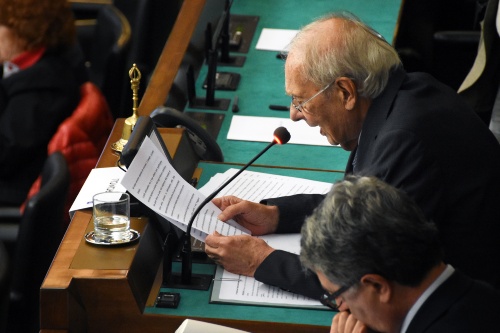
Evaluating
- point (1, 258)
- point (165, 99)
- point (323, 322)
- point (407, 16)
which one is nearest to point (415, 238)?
point (323, 322)

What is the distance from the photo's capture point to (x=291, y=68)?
273cm

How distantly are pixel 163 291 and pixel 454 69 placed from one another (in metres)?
2.85

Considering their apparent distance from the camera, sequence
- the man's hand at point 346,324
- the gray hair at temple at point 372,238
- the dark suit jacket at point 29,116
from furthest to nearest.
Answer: the dark suit jacket at point 29,116
the man's hand at point 346,324
the gray hair at temple at point 372,238

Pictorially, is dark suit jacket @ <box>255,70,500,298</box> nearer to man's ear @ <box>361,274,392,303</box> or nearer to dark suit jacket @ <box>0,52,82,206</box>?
man's ear @ <box>361,274,392,303</box>

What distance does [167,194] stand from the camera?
2689 millimetres

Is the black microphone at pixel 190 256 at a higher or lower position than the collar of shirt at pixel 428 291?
lower

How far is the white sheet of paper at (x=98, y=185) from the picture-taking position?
110 inches

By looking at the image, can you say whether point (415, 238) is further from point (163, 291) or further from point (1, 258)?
point (1, 258)

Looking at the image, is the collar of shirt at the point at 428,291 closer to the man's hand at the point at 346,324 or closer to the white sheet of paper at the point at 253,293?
the man's hand at the point at 346,324

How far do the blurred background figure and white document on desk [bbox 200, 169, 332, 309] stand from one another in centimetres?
109

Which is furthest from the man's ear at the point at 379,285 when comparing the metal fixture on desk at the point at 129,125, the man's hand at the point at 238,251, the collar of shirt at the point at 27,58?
the collar of shirt at the point at 27,58

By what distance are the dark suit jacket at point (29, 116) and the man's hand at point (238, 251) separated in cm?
149

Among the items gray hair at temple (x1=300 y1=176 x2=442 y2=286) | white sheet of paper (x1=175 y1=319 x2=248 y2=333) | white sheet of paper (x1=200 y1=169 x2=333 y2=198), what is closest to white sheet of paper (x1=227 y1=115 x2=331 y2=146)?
white sheet of paper (x1=200 y1=169 x2=333 y2=198)

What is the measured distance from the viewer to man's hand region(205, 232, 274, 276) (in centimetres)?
262
